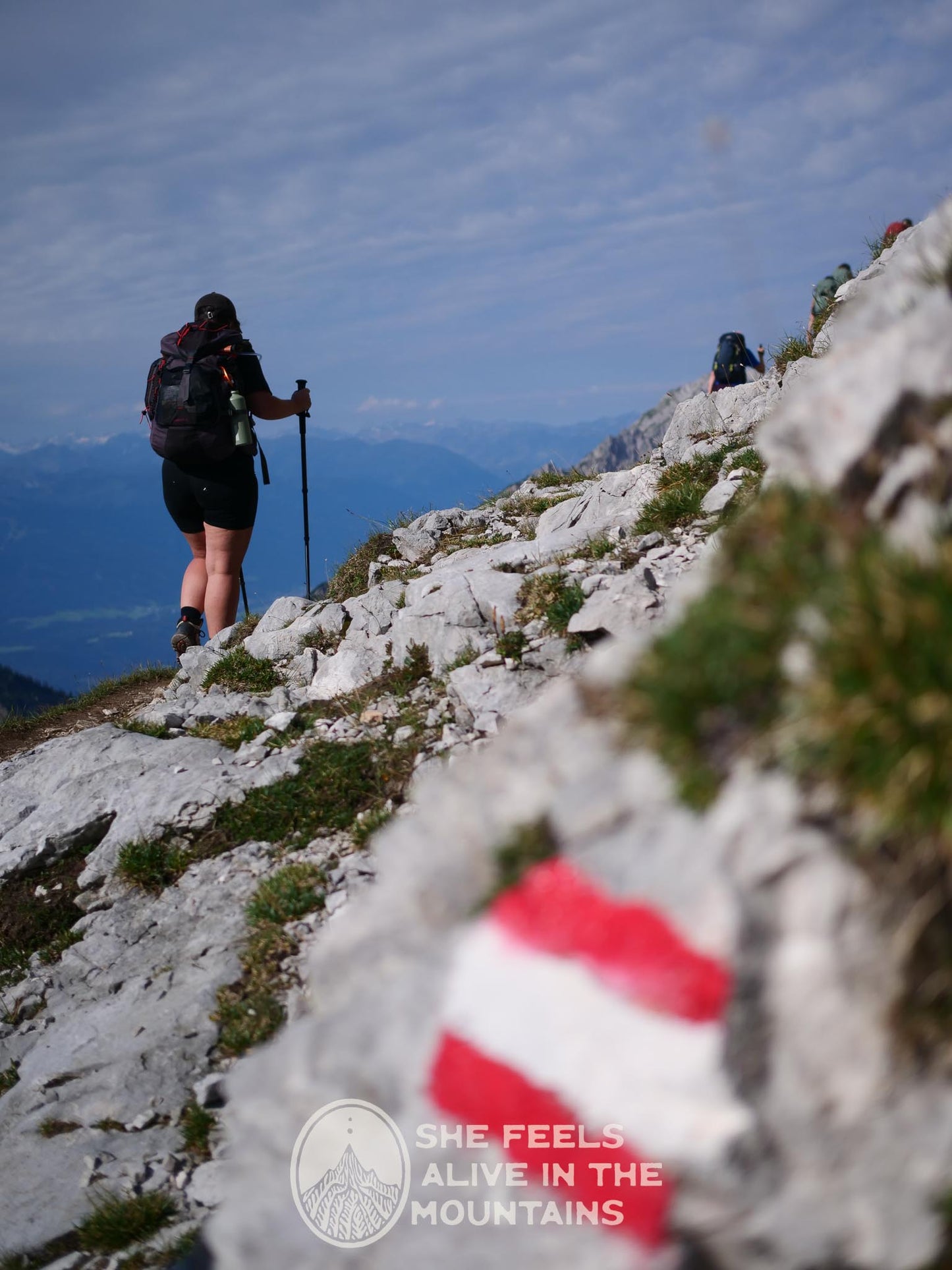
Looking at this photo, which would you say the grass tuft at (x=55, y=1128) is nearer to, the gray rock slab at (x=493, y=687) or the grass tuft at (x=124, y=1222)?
the grass tuft at (x=124, y=1222)

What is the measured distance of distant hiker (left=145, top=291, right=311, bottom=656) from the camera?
11.4 m

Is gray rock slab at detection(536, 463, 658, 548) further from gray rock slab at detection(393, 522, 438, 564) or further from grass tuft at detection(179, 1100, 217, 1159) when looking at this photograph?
grass tuft at detection(179, 1100, 217, 1159)

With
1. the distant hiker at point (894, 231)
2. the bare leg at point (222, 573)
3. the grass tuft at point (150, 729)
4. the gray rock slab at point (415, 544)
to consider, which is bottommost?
the grass tuft at point (150, 729)

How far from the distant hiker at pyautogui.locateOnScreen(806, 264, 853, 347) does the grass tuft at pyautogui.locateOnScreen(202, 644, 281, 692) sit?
11684 millimetres

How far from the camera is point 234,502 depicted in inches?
486

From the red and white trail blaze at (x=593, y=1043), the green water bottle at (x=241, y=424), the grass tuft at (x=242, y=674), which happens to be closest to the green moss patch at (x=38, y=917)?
the grass tuft at (x=242, y=674)

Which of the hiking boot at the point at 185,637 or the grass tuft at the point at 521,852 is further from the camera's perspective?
the hiking boot at the point at 185,637

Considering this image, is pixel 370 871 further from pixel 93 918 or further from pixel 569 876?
pixel 569 876

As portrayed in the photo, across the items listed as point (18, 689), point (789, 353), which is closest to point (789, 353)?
point (789, 353)

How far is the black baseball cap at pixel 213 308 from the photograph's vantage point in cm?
1149

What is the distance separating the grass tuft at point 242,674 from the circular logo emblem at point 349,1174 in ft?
26.6

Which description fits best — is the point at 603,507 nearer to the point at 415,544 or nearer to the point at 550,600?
the point at 415,544

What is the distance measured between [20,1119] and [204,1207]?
1994mm

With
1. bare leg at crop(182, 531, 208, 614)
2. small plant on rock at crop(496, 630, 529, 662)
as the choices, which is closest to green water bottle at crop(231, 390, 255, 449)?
bare leg at crop(182, 531, 208, 614)
